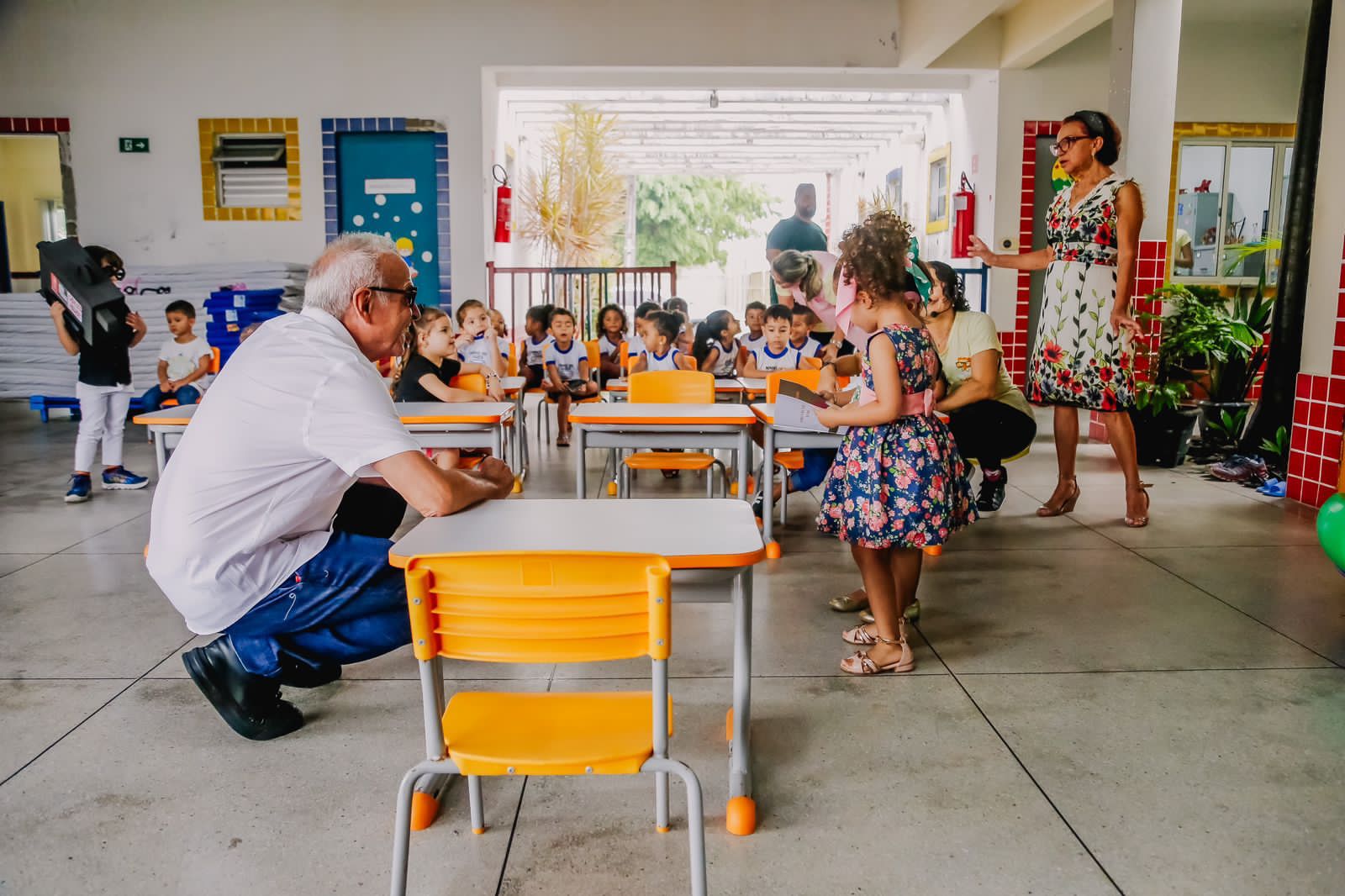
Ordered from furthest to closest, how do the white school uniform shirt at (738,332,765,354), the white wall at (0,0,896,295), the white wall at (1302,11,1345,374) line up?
1. the white wall at (0,0,896,295)
2. the white school uniform shirt at (738,332,765,354)
3. the white wall at (1302,11,1345,374)

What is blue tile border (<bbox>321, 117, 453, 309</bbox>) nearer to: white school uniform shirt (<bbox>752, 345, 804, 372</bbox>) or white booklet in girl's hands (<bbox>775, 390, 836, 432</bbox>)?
white school uniform shirt (<bbox>752, 345, 804, 372</bbox>)

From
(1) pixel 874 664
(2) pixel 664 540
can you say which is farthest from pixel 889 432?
(2) pixel 664 540

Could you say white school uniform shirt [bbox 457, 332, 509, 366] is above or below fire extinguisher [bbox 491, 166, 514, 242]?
below

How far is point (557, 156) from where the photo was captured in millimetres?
11305

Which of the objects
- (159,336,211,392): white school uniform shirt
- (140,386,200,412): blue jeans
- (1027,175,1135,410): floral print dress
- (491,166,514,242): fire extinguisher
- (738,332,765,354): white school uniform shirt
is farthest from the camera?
(491,166,514,242): fire extinguisher

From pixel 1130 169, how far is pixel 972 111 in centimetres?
352

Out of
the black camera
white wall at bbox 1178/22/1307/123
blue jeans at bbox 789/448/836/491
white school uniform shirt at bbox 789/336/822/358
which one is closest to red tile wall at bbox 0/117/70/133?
the black camera

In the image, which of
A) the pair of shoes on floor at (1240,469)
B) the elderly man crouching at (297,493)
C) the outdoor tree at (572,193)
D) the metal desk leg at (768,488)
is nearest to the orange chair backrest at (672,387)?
the metal desk leg at (768,488)

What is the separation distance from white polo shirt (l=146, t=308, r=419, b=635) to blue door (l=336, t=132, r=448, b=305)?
23.3ft

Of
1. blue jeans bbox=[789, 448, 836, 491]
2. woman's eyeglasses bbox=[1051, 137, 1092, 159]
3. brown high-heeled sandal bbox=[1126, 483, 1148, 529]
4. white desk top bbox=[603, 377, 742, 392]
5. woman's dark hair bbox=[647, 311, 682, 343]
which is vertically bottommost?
brown high-heeled sandal bbox=[1126, 483, 1148, 529]

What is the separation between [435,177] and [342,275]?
7334mm

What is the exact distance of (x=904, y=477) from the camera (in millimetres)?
2859

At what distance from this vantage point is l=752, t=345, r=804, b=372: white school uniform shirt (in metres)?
6.21

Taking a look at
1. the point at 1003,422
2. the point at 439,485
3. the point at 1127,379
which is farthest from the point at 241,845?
the point at 1127,379
